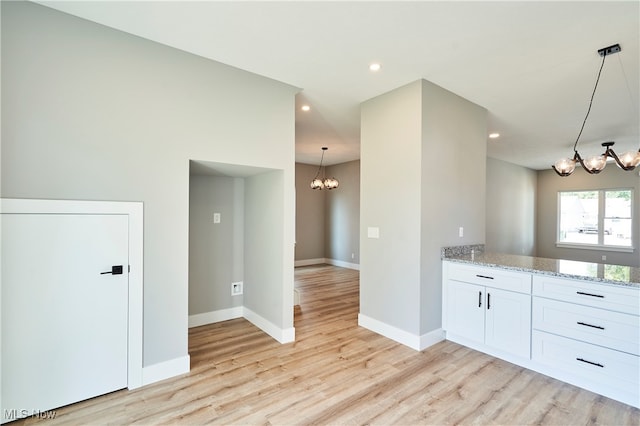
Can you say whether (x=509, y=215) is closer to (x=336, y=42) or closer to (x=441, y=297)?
(x=441, y=297)

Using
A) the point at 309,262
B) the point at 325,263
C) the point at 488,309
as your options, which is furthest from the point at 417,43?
the point at 325,263

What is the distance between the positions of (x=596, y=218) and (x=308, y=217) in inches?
298

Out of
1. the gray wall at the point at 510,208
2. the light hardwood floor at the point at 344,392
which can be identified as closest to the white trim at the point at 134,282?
the light hardwood floor at the point at 344,392

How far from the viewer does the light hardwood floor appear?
2.12 m

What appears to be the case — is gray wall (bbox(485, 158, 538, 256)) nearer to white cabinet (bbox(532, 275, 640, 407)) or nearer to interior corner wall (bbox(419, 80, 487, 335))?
interior corner wall (bbox(419, 80, 487, 335))

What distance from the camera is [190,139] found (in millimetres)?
2738

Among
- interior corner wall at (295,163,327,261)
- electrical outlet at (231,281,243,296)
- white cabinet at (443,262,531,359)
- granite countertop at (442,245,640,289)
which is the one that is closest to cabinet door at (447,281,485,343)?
white cabinet at (443,262,531,359)

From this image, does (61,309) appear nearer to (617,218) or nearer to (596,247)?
(596,247)

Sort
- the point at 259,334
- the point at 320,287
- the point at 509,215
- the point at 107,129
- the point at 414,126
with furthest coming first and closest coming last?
the point at 509,215 < the point at 320,287 < the point at 259,334 < the point at 414,126 < the point at 107,129

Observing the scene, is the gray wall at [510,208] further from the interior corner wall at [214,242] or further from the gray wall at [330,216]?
the interior corner wall at [214,242]

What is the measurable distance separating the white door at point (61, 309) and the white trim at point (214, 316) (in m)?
1.34

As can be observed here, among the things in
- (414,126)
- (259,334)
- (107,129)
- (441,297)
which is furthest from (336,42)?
(259,334)

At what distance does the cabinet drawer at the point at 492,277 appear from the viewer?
282 centimetres

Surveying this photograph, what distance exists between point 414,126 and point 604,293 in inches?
85.3
